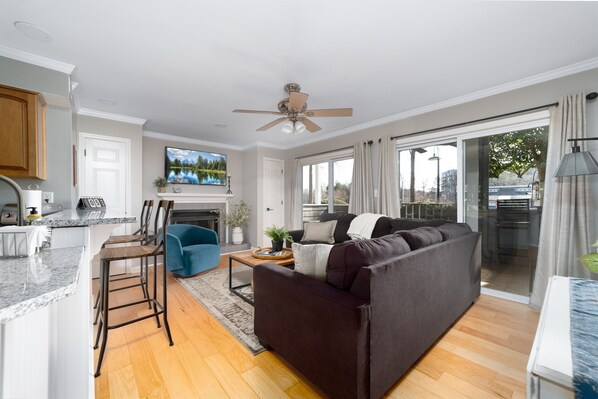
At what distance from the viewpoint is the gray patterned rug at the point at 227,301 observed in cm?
210

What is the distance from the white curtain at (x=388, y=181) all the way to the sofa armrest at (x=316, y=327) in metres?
2.61

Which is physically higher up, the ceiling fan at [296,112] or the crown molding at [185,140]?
the crown molding at [185,140]

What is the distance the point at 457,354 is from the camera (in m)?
1.86

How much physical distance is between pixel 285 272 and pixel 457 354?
4.84 ft

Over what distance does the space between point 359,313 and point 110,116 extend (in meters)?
4.51

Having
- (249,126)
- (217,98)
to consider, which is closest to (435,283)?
(217,98)

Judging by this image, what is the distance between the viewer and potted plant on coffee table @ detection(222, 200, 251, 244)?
17.9ft

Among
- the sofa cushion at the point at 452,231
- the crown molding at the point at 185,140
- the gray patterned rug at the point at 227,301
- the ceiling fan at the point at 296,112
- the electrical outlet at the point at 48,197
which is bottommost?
the gray patterned rug at the point at 227,301

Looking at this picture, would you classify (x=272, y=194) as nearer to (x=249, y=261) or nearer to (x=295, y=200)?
(x=295, y=200)

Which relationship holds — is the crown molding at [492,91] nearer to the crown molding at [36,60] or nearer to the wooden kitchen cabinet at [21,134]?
the crown molding at [36,60]

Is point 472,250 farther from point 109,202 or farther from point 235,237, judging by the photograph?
point 109,202

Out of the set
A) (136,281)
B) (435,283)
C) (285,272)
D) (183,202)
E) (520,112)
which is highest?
(520,112)

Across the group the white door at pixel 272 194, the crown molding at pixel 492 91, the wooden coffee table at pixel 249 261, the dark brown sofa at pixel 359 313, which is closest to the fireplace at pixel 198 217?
the white door at pixel 272 194

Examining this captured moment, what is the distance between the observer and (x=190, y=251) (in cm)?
345
